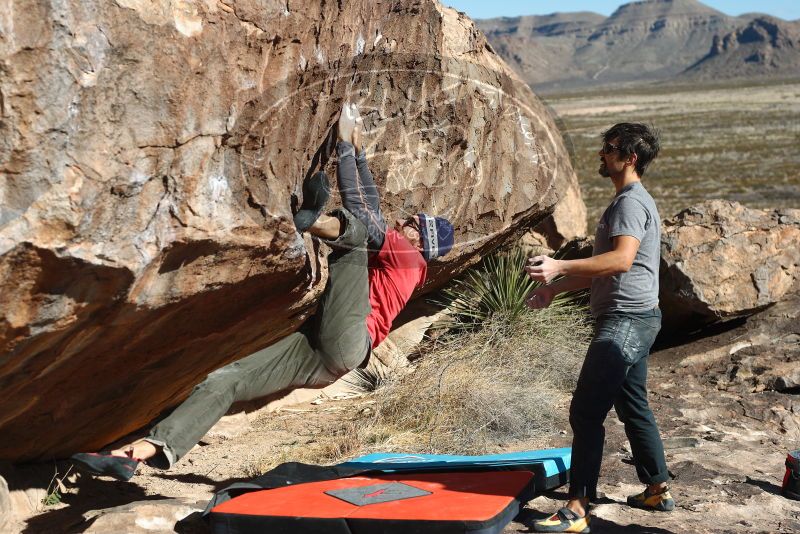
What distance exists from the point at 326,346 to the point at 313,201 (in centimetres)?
74

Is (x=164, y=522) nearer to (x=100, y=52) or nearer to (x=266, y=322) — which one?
(x=266, y=322)

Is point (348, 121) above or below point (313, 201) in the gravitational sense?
above

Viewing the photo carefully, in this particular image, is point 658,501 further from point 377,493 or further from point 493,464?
point 377,493

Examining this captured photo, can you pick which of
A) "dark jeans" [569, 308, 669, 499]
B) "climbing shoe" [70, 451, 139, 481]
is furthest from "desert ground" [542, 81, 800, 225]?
"climbing shoe" [70, 451, 139, 481]

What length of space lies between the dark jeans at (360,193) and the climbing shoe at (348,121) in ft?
0.44

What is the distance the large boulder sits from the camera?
379 cm

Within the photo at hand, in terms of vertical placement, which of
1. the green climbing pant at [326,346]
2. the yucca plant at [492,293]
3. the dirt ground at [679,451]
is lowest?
the dirt ground at [679,451]

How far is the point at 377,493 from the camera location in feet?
14.8

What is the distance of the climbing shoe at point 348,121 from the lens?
16.6 feet

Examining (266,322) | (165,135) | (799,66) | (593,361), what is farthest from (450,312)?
(799,66)

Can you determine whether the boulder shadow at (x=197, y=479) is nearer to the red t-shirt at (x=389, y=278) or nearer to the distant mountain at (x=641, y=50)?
the red t-shirt at (x=389, y=278)

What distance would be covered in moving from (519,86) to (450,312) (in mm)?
2078

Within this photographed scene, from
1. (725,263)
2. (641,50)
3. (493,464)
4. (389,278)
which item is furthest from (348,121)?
(641,50)

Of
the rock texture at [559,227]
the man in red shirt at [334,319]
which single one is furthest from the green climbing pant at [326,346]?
the rock texture at [559,227]
